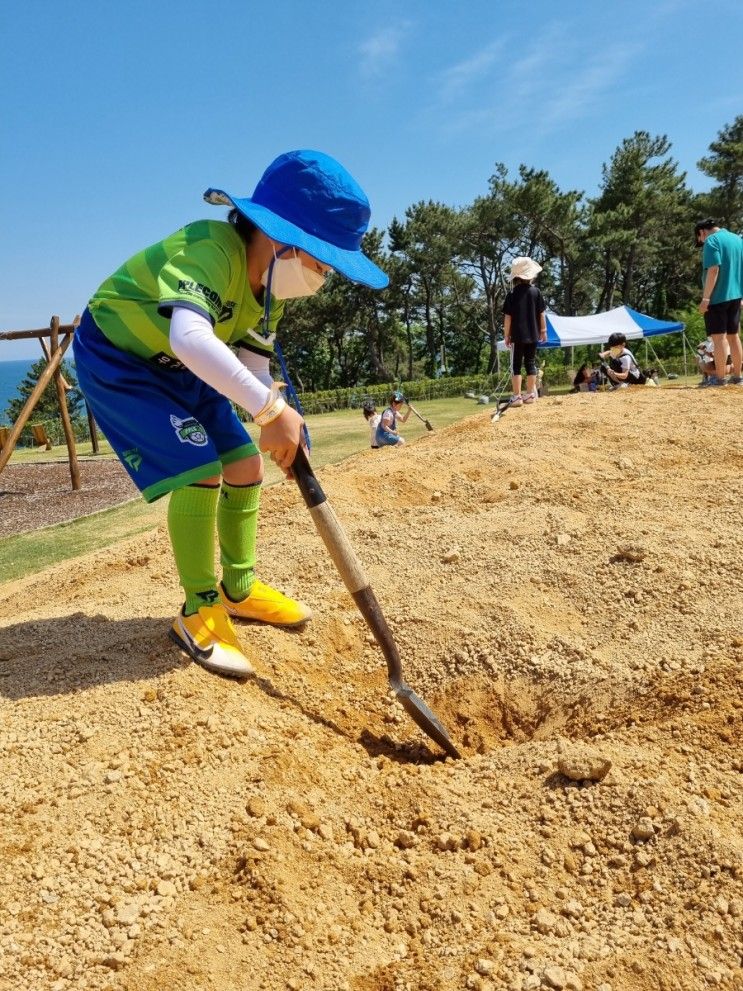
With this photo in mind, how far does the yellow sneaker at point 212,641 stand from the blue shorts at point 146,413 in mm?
450

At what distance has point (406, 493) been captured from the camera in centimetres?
440

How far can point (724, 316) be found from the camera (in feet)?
22.2

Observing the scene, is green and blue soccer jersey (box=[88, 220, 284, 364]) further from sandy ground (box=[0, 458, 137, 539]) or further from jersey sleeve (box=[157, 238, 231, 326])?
sandy ground (box=[0, 458, 137, 539])

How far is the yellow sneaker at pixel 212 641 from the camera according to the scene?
235 centimetres

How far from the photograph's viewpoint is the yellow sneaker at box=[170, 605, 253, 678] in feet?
7.72

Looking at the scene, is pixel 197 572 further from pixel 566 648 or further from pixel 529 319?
pixel 529 319

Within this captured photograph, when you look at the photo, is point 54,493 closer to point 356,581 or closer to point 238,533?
point 238,533

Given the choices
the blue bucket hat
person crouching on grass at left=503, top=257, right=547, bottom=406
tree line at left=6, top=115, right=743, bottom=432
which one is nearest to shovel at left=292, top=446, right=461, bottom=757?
the blue bucket hat

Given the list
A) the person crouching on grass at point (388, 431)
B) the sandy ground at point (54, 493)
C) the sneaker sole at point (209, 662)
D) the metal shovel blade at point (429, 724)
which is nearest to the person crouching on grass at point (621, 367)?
the person crouching on grass at point (388, 431)

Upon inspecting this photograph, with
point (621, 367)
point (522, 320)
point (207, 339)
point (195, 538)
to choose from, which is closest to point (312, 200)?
point (207, 339)

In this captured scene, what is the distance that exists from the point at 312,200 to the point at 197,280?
429mm

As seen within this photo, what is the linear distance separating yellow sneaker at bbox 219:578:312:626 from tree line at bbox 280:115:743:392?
34.0m

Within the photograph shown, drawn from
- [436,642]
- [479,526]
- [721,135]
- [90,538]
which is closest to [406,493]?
[479,526]

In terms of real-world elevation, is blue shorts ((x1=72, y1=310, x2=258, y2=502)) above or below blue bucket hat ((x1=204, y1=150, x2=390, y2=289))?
below
